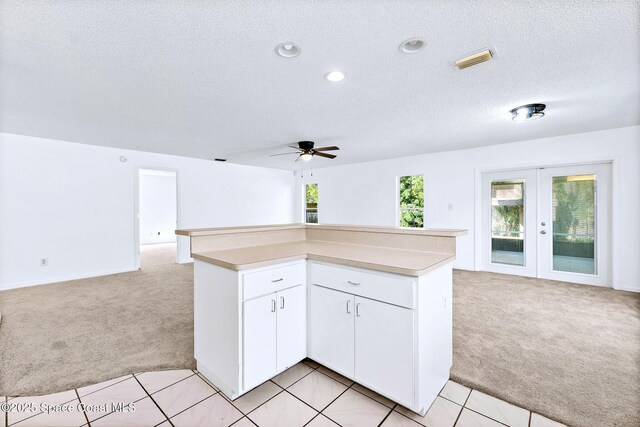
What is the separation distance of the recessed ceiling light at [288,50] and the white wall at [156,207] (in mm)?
8222

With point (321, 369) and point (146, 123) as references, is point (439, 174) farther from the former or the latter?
point (146, 123)

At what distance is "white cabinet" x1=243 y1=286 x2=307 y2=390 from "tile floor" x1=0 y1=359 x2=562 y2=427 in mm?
163

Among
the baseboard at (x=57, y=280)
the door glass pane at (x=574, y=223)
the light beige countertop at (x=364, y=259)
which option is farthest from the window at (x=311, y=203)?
the light beige countertop at (x=364, y=259)

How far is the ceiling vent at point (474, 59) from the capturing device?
1971 millimetres

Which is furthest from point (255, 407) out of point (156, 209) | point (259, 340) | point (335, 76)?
point (156, 209)

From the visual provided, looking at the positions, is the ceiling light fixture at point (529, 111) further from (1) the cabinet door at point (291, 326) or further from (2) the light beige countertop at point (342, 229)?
(1) the cabinet door at point (291, 326)

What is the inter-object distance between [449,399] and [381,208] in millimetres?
4976

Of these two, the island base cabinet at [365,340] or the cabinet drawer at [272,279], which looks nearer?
the island base cabinet at [365,340]

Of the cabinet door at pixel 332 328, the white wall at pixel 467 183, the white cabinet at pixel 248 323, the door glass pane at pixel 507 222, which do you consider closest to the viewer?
the white cabinet at pixel 248 323

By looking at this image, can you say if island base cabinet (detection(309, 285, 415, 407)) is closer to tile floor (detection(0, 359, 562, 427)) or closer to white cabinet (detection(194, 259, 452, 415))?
white cabinet (detection(194, 259, 452, 415))

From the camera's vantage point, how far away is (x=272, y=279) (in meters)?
1.81

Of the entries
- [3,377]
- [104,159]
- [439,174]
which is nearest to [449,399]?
[3,377]

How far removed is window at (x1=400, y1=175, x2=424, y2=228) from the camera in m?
6.14

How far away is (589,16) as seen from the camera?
159 centimetres
